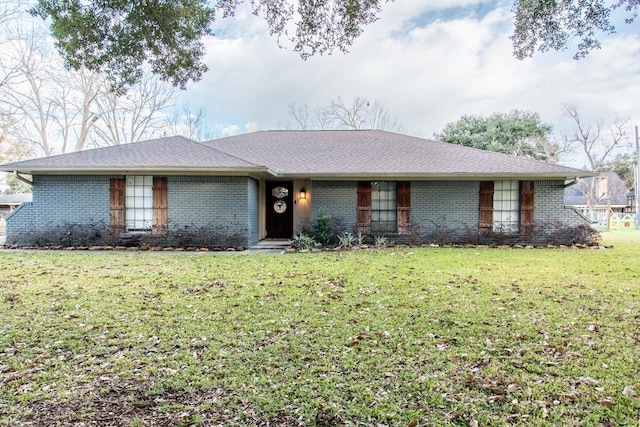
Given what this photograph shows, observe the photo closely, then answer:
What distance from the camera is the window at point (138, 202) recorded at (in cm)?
1119

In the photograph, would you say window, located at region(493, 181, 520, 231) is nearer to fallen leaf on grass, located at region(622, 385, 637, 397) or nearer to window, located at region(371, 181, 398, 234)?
window, located at region(371, 181, 398, 234)

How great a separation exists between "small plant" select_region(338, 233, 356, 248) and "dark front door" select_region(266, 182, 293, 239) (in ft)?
8.81

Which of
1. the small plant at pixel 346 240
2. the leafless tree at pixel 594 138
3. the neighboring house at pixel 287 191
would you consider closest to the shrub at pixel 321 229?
the small plant at pixel 346 240

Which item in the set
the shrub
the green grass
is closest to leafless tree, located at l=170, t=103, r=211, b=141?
the shrub

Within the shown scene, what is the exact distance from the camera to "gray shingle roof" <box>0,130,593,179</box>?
10484 millimetres

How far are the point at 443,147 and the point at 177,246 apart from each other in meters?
10.1

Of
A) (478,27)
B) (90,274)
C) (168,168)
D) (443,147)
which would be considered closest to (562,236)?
(443,147)

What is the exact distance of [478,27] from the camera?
28.3 feet

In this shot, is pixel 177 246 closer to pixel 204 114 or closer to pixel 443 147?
pixel 443 147

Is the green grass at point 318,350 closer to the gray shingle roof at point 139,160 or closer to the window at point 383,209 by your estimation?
the gray shingle roof at point 139,160

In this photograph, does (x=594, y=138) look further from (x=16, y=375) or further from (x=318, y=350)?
(x=16, y=375)

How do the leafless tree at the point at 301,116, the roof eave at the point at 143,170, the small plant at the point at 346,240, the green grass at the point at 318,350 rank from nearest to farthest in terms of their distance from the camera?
the green grass at the point at 318,350 → the roof eave at the point at 143,170 → the small plant at the point at 346,240 → the leafless tree at the point at 301,116

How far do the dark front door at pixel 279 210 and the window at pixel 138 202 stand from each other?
4182mm

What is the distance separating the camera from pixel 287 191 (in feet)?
44.4
